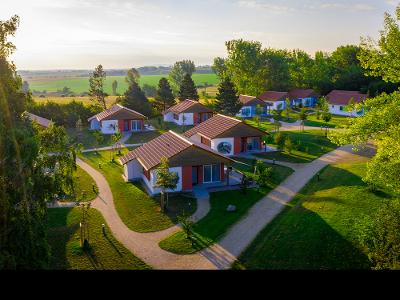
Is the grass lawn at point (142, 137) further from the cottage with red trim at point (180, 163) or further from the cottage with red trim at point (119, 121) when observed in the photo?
the cottage with red trim at point (180, 163)

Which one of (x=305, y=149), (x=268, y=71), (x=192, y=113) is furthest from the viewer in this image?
(x=268, y=71)

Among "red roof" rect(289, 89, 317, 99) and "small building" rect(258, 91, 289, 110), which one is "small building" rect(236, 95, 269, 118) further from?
"red roof" rect(289, 89, 317, 99)

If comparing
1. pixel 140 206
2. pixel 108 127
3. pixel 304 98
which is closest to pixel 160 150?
pixel 140 206

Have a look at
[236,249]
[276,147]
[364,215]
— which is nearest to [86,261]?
[236,249]

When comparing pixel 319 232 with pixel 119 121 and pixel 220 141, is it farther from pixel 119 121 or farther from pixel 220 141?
pixel 119 121

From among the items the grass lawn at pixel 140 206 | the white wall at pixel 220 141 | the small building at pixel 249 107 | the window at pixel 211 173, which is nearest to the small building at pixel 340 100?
the small building at pixel 249 107

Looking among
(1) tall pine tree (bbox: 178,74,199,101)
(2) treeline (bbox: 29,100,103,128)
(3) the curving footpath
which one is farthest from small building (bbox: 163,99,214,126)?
(3) the curving footpath
